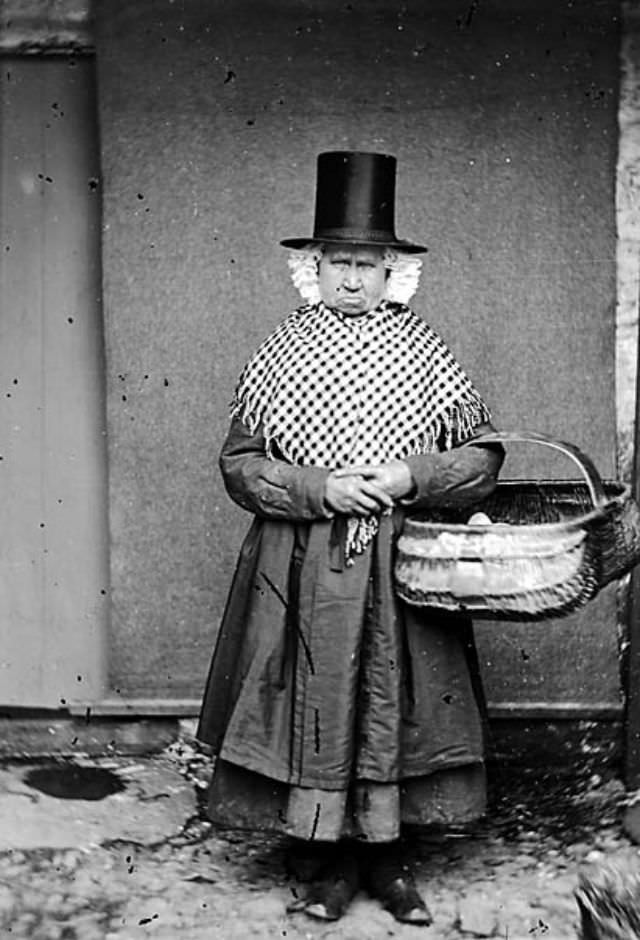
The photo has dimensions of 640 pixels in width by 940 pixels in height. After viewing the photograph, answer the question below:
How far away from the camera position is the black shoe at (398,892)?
4156 millimetres

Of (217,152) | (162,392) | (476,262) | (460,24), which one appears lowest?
(162,392)

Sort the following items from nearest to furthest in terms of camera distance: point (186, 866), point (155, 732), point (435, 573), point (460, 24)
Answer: point (435, 573), point (186, 866), point (460, 24), point (155, 732)

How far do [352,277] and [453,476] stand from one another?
55 cm

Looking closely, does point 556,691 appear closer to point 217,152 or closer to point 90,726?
point 90,726

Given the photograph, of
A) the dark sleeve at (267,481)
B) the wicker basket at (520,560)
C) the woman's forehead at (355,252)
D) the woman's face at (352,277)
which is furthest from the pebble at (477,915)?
the woman's forehead at (355,252)

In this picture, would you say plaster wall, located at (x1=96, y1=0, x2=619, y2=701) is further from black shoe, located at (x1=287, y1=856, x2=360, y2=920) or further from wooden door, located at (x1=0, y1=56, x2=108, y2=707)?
black shoe, located at (x1=287, y1=856, x2=360, y2=920)

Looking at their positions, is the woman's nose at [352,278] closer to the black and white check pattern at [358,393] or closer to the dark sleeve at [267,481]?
the black and white check pattern at [358,393]

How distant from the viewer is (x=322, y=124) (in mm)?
5016

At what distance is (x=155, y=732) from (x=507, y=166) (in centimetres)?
210

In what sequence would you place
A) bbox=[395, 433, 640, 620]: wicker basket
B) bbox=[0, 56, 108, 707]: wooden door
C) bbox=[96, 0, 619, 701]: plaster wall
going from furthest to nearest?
bbox=[0, 56, 108, 707]: wooden door → bbox=[96, 0, 619, 701]: plaster wall → bbox=[395, 433, 640, 620]: wicker basket

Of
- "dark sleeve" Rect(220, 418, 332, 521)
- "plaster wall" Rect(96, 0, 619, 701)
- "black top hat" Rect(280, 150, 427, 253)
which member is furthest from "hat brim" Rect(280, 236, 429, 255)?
"plaster wall" Rect(96, 0, 619, 701)

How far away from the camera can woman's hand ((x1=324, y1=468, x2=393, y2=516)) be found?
3971 millimetres

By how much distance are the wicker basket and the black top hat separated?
586 mm

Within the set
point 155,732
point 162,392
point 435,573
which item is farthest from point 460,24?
point 155,732
